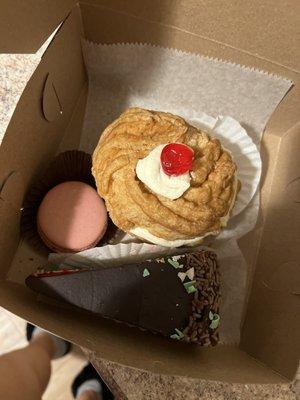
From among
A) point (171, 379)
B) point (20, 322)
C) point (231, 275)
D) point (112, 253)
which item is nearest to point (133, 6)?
point (112, 253)

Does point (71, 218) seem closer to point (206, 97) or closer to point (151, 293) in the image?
point (151, 293)

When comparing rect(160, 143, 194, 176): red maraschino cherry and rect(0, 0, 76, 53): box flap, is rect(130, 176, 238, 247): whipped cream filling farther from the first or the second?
rect(0, 0, 76, 53): box flap

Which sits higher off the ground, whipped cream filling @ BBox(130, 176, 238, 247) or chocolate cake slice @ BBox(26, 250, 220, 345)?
whipped cream filling @ BBox(130, 176, 238, 247)

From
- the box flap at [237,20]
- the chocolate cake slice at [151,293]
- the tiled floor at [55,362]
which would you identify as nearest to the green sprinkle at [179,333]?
the chocolate cake slice at [151,293]

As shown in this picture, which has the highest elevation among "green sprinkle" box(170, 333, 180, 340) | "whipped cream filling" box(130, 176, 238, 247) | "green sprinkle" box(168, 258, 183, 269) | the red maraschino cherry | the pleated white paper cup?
the pleated white paper cup

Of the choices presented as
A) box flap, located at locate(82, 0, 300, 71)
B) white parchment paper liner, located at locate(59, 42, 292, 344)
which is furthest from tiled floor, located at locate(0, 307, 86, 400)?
box flap, located at locate(82, 0, 300, 71)

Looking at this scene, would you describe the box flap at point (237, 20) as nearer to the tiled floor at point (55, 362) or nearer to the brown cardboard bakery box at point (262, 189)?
the brown cardboard bakery box at point (262, 189)
